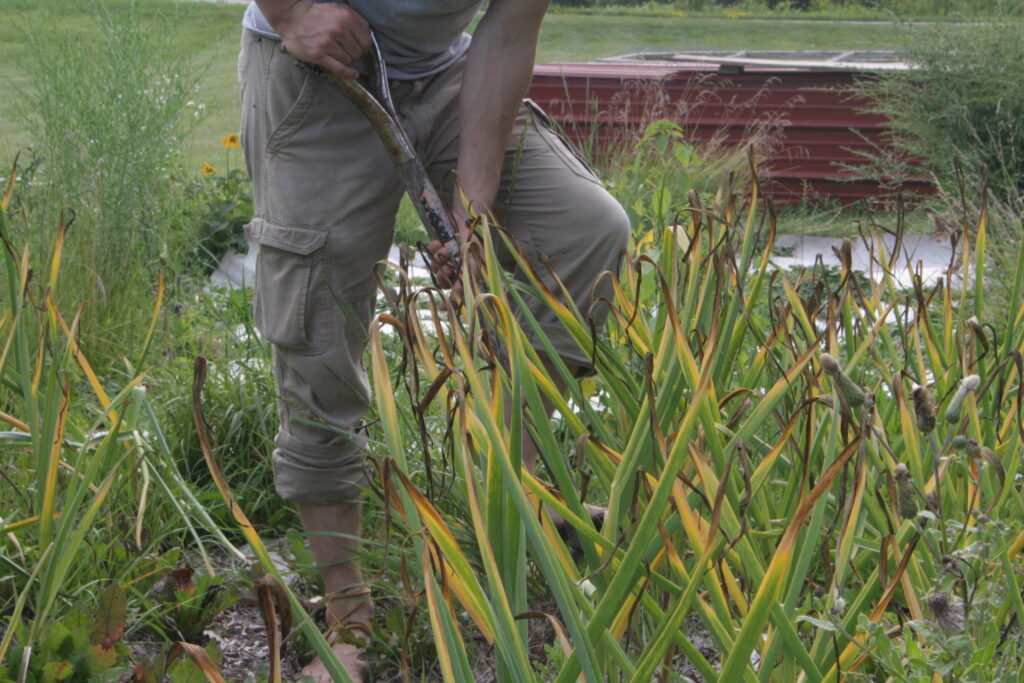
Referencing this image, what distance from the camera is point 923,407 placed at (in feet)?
3.50

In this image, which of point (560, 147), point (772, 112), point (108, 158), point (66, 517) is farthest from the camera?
point (772, 112)

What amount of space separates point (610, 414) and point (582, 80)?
20.3ft

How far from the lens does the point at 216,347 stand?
3.84 m

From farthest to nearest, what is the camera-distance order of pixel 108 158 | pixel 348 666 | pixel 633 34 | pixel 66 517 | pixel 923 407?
1. pixel 633 34
2. pixel 108 158
3. pixel 348 666
4. pixel 66 517
5. pixel 923 407

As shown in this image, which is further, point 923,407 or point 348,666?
point 348,666

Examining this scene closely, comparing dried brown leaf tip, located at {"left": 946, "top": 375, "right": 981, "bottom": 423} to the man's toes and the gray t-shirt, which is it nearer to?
the man's toes

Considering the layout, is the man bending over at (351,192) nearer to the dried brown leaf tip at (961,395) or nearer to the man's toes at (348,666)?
the man's toes at (348,666)

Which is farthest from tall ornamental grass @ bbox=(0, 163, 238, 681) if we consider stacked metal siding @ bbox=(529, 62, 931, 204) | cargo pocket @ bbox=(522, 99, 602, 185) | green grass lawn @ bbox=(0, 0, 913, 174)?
green grass lawn @ bbox=(0, 0, 913, 174)

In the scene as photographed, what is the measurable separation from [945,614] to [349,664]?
4.19 feet

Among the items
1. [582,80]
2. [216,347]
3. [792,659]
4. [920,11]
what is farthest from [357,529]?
[920,11]

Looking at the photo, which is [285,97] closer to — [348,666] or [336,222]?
[336,222]

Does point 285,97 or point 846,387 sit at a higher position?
point 285,97

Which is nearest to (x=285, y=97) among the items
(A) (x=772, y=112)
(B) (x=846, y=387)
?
(B) (x=846, y=387)

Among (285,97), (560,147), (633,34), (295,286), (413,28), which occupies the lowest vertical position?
(633,34)
